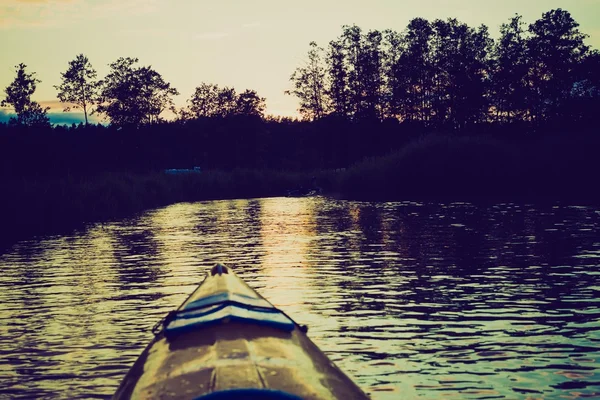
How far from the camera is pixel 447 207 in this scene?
2794 centimetres

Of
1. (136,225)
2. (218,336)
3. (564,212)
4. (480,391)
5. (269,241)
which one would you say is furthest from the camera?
(136,225)

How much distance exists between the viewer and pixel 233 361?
4.27m

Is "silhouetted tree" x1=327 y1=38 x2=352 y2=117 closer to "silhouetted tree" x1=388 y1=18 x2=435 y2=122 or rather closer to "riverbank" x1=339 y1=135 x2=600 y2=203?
"silhouetted tree" x1=388 y1=18 x2=435 y2=122

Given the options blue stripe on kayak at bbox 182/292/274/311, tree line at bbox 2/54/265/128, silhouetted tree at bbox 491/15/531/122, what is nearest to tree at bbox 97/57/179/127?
tree line at bbox 2/54/265/128

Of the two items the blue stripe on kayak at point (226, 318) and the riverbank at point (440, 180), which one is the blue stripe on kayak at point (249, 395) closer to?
the blue stripe on kayak at point (226, 318)

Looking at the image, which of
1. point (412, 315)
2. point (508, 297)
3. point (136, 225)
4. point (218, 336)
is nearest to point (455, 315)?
point (412, 315)

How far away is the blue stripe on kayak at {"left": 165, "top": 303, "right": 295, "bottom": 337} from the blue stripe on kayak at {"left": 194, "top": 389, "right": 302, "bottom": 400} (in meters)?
1.71

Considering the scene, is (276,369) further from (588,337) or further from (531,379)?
(588,337)

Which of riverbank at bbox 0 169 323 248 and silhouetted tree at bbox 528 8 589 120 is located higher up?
silhouetted tree at bbox 528 8 589 120

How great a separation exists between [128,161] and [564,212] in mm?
47501

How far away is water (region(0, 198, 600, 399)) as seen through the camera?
686cm

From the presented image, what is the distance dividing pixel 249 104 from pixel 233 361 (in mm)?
82637

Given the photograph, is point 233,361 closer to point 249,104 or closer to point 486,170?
point 486,170

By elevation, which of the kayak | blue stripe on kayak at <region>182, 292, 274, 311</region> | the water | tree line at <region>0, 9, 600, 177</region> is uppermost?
tree line at <region>0, 9, 600, 177</region>
